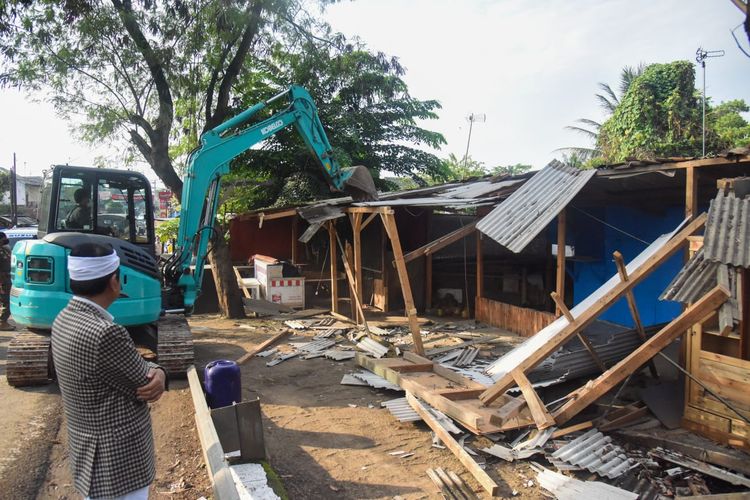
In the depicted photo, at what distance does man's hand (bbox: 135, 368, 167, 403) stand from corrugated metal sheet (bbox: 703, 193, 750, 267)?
13.3 ft

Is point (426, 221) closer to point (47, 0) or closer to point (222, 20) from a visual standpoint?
point (222, 20)

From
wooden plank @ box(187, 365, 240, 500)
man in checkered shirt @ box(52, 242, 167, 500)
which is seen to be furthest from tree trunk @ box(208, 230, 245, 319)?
man in checkered shirt @ box(52, 242, 167, 500)

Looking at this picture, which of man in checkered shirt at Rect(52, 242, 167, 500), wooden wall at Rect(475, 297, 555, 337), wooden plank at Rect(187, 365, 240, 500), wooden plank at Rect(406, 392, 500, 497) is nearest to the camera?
man in checkered shirt at Rect(52, 242, 167, 500)

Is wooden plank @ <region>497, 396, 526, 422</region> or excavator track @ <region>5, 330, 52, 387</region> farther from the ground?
excavator track @ <region>5, 330, 52, 387</region>

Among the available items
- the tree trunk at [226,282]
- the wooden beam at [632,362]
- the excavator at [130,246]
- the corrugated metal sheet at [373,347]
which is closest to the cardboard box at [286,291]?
the tree trunk at [226,282]

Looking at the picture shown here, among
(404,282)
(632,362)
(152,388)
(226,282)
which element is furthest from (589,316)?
(226,282)

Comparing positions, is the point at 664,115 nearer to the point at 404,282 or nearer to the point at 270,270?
the point at 270,270

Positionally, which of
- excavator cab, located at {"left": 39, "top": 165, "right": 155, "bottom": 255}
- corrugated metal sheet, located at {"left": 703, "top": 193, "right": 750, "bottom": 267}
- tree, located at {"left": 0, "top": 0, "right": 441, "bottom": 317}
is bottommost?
corrugated metal sheet, located at {"left": 703, "top": 193, "right": 750, "bottom": 267}

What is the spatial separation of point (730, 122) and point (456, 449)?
27842mm

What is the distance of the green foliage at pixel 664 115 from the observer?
63.4 feet

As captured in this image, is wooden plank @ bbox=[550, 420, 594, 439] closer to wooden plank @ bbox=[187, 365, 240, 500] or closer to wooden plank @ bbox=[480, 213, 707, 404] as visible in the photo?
wooden plank @ bbox=[480, 213, 707, 404]

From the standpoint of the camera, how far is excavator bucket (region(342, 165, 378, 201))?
10.4 m

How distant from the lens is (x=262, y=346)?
9.22 meters

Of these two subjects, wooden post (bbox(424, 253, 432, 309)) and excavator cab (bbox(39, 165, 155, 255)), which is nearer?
excavator cab (bbox(39, 165, 155, 255))
